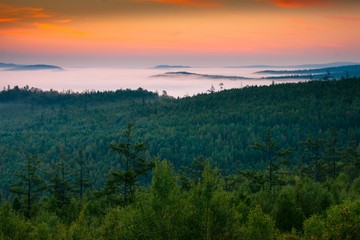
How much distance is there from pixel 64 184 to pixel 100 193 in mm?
25424

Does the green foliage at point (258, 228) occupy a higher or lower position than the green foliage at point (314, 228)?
higher

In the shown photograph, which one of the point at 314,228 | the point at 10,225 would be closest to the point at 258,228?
the point at 314,228

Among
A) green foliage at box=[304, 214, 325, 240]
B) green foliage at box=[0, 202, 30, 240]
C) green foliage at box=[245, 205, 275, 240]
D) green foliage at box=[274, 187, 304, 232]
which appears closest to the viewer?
green foliage at box=[245, 205, 275, 240]

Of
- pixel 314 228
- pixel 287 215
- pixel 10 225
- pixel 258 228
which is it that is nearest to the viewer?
pixel 258 228

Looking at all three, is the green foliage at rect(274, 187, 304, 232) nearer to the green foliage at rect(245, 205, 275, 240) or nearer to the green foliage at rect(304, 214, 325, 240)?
the green foliage at rect(304, 214, 325, 240)

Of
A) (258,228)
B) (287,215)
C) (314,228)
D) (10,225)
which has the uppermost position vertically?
(258,228)

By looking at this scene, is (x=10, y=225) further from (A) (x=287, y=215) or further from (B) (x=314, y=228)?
(A) (x=287, y=215)

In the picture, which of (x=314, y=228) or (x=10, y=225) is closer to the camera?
(x=314, y=228)

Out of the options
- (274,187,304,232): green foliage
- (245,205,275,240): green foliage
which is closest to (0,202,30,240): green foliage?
(245,205,275,240): green foliage

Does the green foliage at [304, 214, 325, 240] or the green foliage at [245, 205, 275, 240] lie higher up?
the green foliage at [245, 205, 275, 240]

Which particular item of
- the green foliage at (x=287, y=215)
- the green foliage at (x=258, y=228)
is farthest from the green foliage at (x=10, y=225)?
the green foliage at (x=287, y=215)

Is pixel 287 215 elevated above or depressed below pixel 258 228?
below

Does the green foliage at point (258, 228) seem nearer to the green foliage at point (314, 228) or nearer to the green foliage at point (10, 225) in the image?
the green foliage at point (314, 228)

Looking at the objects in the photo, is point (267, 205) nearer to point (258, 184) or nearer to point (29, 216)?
point (258, 184)
